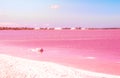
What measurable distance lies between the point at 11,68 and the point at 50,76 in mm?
1757

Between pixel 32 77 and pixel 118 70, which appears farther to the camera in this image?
pixel 118 70

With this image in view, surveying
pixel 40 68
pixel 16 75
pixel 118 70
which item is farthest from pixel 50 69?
pixel 118 70

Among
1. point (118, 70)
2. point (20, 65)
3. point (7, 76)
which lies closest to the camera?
point (7, 76)

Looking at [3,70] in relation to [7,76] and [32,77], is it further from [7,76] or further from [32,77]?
[32,77]

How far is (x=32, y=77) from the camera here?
370 inches

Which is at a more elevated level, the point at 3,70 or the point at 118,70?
the point at 3,70

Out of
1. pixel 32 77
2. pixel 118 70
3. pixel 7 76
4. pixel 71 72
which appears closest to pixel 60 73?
pixel 71 72

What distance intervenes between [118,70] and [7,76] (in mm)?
7016

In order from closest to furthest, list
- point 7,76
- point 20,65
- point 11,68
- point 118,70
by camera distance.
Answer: point 7,76, point 11,68, point 20,65, point 118,70

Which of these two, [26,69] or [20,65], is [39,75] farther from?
[20,65]

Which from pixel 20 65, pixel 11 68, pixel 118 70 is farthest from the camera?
pixel 118 70

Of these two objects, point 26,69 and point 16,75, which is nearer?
point 16,75

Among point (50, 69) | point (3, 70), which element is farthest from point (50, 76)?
point (3, 70)

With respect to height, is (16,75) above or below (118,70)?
above
